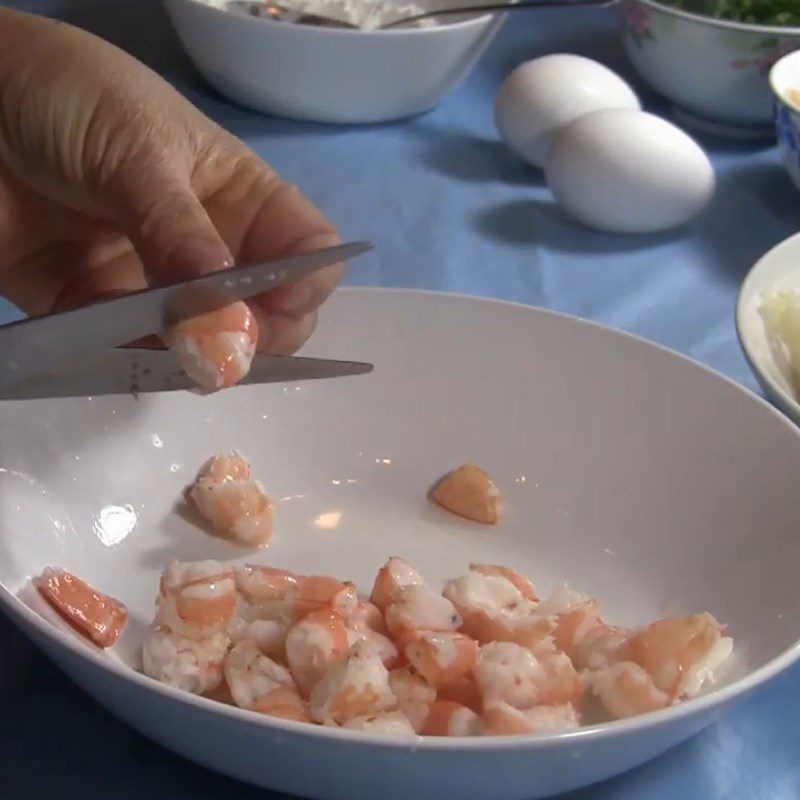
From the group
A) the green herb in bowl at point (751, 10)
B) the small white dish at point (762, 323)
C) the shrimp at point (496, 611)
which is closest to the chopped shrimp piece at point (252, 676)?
the shrimp at point (496, 611)

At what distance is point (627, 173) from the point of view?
1018 mm

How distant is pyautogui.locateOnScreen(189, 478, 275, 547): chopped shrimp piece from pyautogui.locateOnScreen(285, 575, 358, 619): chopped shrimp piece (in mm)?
88

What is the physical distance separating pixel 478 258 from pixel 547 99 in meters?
0.21

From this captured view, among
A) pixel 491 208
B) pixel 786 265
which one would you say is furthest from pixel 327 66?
pixel 786 265

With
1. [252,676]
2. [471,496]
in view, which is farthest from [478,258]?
[252,676]

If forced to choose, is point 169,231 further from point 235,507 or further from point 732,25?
point 732,25

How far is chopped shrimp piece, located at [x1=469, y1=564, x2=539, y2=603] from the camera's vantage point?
0.63 m

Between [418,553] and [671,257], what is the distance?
0.49 meters

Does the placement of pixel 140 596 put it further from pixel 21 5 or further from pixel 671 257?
pixel 21 5

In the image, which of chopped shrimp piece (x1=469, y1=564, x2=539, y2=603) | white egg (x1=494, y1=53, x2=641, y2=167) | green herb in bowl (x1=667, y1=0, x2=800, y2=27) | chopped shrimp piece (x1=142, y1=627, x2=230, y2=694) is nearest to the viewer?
chopped shrimp piece (x1=142, y1=627, x2=230, y2=694)

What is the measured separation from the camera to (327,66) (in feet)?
3.70

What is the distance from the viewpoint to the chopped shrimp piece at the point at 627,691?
20.5 inches

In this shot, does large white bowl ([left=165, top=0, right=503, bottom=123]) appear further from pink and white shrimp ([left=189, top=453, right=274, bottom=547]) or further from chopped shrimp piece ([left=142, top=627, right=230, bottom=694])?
chopped shrimp piece ([left=142, top=627, right=230, bottom=694])

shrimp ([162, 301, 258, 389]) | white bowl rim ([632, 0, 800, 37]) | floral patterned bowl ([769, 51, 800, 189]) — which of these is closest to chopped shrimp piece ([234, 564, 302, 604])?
shrimp ([162, 301, 258, 389])
